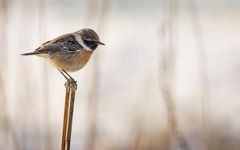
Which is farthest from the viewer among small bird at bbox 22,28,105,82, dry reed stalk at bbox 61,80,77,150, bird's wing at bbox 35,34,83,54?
small bird at bbox 22,28,105,82

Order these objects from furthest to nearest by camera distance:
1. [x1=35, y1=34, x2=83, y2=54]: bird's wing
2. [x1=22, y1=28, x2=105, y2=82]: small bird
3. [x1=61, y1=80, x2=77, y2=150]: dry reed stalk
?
[x1=22, y1=28, x2=105, y2=82]: small bird, [x1=35, y1=34, x2=83, y2=54]: bird's wing, [x1=61, y1=80, x2=77, y2=150]: dry reed stalk

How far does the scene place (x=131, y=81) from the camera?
623cm

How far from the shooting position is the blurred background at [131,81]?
16.1 ft

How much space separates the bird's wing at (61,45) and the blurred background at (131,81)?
0.46ft

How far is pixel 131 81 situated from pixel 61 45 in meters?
1.39

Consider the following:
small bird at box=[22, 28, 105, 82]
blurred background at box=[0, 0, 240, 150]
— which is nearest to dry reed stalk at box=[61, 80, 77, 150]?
blurred background at box=[0, 0, 240, 150]

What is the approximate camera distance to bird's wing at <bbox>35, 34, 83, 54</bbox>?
188 inches

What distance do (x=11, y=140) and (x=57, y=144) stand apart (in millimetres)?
888

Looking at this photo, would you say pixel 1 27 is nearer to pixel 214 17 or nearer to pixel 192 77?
pixel 192 77

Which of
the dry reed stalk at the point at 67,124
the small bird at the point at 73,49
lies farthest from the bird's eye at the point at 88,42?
the dry reed stalk at the point at 67,124

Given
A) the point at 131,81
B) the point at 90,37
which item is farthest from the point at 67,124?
the point at 131,81

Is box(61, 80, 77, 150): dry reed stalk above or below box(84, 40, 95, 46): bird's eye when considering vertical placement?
below

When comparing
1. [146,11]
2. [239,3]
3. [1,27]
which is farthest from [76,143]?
[239,3]

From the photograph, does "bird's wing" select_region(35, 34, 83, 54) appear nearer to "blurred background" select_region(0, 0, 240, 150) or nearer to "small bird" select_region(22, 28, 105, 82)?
"small bird" select_region(22, 28, 105, 82)
